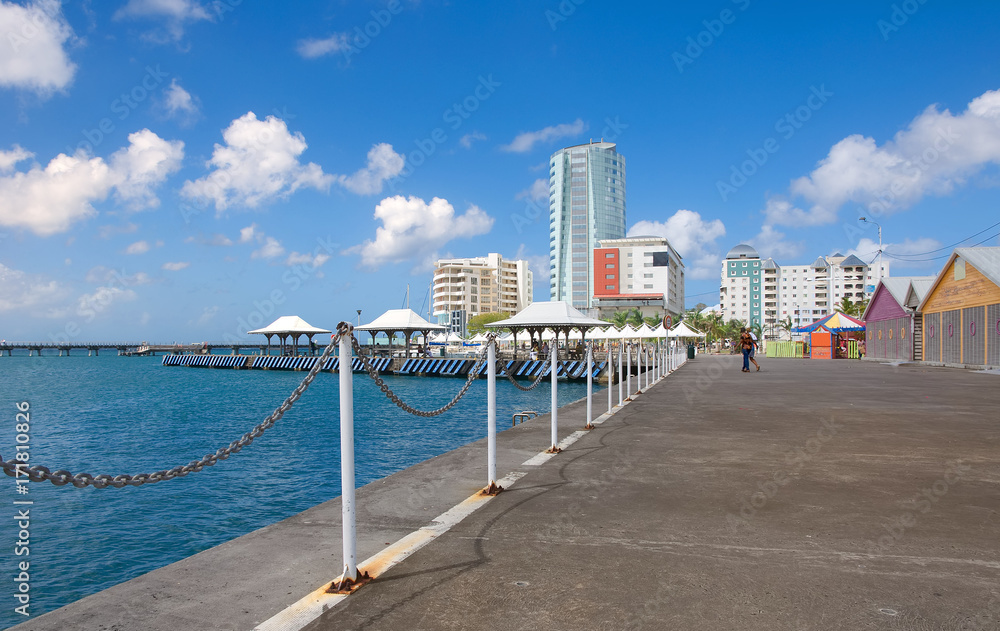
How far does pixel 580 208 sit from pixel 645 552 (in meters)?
183

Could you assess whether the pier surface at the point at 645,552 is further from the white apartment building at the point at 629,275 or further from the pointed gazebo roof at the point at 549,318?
the white apartment building at the point at 629,275

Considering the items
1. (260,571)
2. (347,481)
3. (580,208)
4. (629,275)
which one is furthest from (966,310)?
(580,208)

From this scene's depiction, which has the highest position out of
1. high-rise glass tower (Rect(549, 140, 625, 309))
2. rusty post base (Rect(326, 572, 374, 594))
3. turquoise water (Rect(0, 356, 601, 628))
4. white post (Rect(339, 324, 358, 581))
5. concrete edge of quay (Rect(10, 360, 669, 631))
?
high-rise glass tower (Rect(549, 140, 625, 309))

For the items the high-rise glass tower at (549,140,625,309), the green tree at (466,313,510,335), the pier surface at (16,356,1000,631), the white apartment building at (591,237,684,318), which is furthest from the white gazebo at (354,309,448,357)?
the high-rise glass tower at (549,140,625,309)

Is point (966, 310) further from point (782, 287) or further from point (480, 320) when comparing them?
point (782, 287)

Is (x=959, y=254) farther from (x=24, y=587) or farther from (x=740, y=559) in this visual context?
(x=24, y=587)

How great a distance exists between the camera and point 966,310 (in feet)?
99.8

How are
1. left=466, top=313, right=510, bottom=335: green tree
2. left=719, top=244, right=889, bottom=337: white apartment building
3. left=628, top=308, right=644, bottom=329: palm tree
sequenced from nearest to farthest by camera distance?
left=628, top=308, right=644, bottom=329: palm tree < left=466, top=313, right=510, bottom=335: green tree < left=719, top=244, right=889, bottom=337: white apartment building

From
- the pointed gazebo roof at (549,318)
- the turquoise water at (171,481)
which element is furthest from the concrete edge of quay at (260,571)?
the pointed gazebo roof at (549,318)

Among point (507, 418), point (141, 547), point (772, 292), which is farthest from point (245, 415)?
point (772, 292)

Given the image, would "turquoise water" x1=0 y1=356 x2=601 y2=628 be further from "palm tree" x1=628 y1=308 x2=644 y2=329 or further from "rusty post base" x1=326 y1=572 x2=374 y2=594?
"palm tree" x1=628 y1=308 x2=644 y2=329

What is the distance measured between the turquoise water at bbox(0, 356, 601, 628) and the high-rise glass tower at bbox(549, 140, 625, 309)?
154195 mm

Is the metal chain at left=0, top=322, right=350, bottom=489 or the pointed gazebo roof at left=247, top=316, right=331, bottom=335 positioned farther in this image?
the pointed gazebo roof at left=247, top=316, right=331, bottom=335

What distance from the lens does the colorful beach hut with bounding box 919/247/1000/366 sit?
1100 inches
